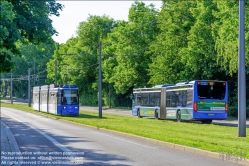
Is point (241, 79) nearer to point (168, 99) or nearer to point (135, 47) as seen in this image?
point (168, 99)

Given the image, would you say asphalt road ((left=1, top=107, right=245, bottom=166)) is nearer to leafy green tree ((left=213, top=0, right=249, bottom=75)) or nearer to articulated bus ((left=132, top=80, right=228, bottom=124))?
articulated bus ((left=132, top=80, right=228, bottom=124))

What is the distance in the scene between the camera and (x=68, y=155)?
15352mm

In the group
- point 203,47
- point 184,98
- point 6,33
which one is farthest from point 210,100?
point 6,33

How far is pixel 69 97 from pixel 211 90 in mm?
19072

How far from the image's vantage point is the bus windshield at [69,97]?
163 ft

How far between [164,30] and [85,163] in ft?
163

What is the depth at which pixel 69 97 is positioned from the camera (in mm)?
50156

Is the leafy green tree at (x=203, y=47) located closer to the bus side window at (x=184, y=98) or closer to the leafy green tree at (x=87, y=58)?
the bus side window at (x=184, y=98)

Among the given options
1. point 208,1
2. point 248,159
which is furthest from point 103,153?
point 208,1

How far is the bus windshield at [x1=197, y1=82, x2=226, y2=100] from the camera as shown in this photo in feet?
115

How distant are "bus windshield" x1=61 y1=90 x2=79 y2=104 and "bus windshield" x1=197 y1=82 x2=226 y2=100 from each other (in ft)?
60.4

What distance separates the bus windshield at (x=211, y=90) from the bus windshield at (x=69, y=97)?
60.4 feet

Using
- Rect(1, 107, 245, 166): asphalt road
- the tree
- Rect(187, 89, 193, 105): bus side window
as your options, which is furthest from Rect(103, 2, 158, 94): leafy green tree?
Rect(1, 107, 245, 166): asphalt road

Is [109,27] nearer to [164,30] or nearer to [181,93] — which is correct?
[164,30]
